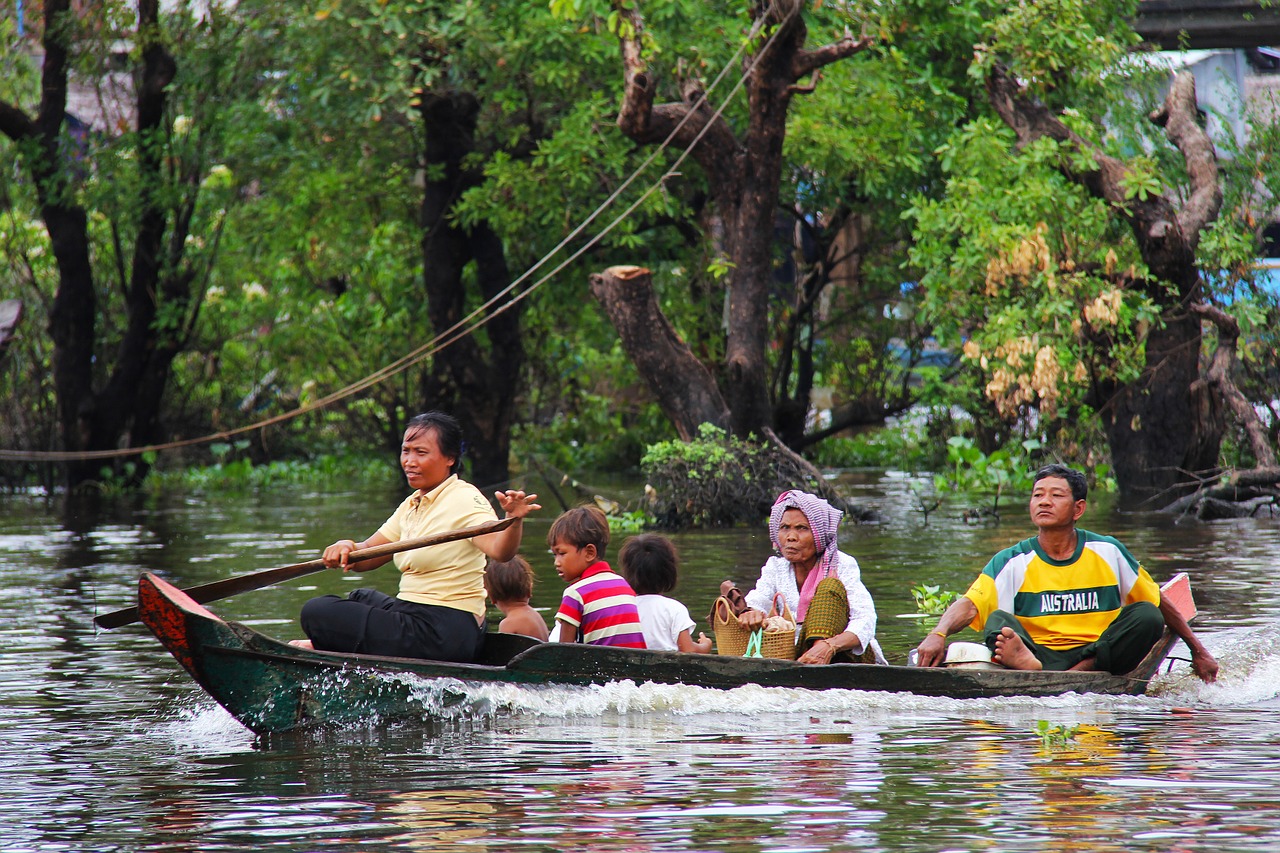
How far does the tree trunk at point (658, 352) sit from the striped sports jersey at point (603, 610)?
8.63 meters

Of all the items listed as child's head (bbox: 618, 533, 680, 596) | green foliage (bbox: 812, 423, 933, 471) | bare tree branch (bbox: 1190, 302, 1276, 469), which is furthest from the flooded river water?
green foliage (bbox: 812, 423, 933, 471)

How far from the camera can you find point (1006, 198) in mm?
15750

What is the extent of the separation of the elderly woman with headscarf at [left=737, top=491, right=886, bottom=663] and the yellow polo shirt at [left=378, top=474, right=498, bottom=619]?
129 centimetres

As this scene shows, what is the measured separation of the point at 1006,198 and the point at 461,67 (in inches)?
239

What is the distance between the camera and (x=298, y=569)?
7.43 m

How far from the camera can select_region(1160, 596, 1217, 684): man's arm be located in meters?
7.71

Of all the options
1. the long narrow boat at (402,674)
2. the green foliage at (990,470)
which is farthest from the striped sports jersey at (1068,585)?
the green foliage at (990,470)

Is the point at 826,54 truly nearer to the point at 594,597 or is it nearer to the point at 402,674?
the point at 594,597

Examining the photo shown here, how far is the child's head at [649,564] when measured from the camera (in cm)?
780

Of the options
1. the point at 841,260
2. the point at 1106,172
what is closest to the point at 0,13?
the point at 841,260

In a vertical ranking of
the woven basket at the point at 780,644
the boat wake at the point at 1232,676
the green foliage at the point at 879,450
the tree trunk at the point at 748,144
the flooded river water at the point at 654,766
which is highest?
the tree trunk at the point at 748,144

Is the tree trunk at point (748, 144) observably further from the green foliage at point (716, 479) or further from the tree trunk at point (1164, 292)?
the tree trunk at point (1164, 292)

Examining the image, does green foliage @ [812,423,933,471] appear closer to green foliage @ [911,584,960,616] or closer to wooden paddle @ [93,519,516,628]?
green foliage @ [911,584,960,616]

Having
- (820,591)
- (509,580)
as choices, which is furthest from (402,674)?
(820,591)
